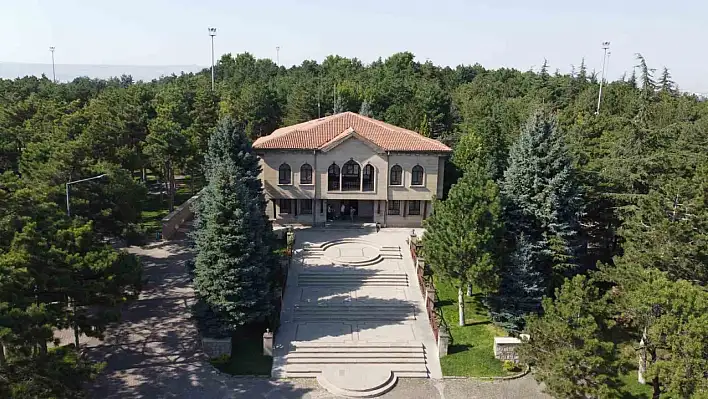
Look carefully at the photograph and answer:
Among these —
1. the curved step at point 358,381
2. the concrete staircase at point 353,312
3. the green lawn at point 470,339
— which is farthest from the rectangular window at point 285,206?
the curved step at point 358,381

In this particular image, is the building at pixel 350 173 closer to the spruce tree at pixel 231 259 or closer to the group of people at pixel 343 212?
the group of people at pixel 343 212

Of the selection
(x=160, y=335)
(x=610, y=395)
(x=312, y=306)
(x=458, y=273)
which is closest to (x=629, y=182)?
(x=458, y=273)

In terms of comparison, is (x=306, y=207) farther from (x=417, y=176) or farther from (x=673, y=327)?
(x=673, y=327)

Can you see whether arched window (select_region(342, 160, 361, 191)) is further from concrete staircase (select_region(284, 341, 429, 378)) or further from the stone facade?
concrete staircase (select_region(284, 341, 429, 378))

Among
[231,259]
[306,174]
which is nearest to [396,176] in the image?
[306,174]

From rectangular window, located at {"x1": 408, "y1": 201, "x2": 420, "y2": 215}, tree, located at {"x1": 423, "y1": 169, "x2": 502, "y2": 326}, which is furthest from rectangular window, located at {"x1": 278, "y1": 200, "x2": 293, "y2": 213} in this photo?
Answer: tree, located at {"x1": 423, "y1": 169, "x2": 502, "y2": 326}

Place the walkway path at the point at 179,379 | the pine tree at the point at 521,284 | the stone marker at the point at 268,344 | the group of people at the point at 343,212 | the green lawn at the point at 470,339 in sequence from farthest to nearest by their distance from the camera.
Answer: the group of people at the point at 343,212
the pine tree at the point at 521,284
the stone marker at the point at 268,344
the green lawn at the point at 470,339
the walkway path at the point at 179,379
